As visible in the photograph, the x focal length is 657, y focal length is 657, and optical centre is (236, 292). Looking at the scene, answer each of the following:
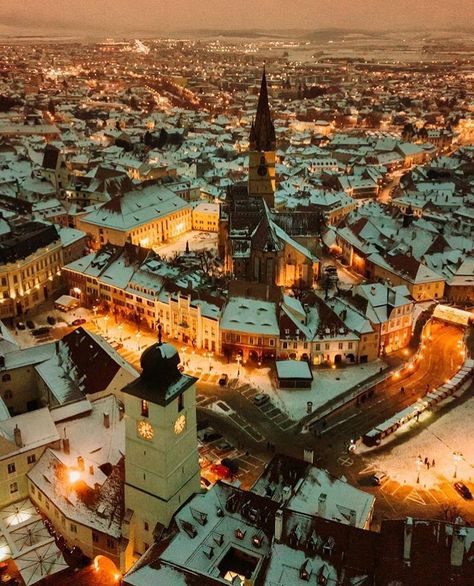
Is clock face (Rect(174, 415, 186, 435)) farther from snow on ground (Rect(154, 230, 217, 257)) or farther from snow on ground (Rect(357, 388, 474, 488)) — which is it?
snow on ground (Rect(154, 230, 217, 257))

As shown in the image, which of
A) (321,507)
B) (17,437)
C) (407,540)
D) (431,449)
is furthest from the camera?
(431,449)

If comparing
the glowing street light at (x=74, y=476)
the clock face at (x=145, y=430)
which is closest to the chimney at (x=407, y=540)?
the clock face at (x=145, y=430)

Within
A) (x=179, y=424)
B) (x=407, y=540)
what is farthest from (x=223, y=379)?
(x=407, y=540)

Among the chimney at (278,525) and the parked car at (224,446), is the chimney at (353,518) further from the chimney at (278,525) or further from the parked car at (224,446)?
the parked car at (224,446)

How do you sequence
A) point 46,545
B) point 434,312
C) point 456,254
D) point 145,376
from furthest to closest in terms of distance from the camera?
1. point 456,254
2. point 434,312
3. point 46,545
4. point 145,376

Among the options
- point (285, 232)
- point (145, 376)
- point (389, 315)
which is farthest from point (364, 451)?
point (285, 232)

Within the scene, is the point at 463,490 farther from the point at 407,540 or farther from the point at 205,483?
the point at 205,483

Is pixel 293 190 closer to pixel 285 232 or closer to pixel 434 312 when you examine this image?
pixel 285 232
